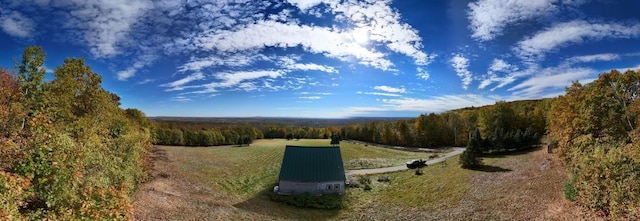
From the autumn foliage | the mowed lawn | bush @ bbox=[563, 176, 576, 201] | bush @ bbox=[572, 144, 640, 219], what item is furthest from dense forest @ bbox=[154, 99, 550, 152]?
bush @ bbox=[572, 144, 640, 219]

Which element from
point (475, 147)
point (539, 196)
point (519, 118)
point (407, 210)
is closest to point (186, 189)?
point (407, 210)

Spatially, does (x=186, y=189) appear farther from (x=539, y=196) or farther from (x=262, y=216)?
(x=539, y=196)

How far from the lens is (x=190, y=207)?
2741 centimetres

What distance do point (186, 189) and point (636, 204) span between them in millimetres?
37869

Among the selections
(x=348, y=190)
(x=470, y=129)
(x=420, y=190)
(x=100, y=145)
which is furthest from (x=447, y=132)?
(x=100, y=145)

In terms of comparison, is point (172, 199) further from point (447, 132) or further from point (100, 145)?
point (447, 132)

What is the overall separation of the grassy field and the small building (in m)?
2.38

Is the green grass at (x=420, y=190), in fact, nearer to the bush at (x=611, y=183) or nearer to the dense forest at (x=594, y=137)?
the dense forest at (x=594, y=137)

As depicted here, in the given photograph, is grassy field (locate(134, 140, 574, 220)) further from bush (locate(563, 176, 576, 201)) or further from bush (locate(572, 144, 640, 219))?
bush (locate(572, 144, 640, 219))

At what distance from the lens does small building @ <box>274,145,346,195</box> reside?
38.0m

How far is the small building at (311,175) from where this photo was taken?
38.0 m

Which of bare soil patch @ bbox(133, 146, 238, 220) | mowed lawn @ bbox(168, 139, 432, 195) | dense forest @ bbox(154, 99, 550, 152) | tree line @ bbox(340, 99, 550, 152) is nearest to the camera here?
bare soil patch @ bbox(133, 146, 238, 220)

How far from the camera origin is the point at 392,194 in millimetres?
39156

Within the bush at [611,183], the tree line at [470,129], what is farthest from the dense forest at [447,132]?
the bush at [611,183]
